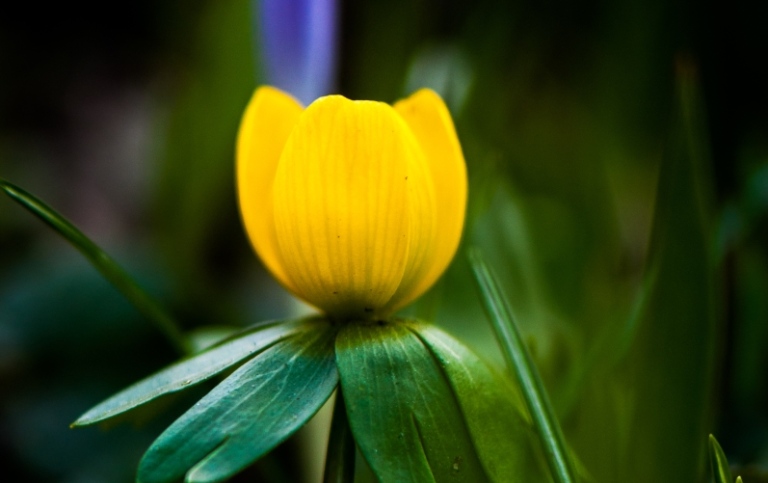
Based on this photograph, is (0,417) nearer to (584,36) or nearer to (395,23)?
(395,23)

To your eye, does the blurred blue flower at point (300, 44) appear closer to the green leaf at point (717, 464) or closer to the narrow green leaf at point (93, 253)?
the narrow green leaf at point (93, 253)

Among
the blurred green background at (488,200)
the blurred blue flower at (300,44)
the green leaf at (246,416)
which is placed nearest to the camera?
the green leaf at (246,416)

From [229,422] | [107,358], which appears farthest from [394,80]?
[229,422]

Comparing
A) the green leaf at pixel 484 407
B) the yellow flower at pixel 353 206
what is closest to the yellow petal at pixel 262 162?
the yellow flower at pixel 353 206

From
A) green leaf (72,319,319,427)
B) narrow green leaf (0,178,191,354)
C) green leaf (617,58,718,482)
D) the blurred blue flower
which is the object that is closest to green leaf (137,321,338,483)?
green leaf (72,319,319,427)

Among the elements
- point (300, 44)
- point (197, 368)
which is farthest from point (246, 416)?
point (300, 44)

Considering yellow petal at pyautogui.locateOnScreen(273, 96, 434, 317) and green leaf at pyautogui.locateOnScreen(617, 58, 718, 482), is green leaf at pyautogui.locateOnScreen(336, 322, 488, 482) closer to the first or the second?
yellow petal at pyautogui.locateOnScreen(273, 96, 434, 317)
